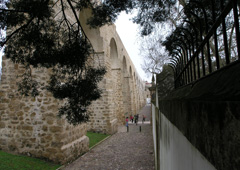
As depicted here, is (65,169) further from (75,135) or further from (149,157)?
(149,157)

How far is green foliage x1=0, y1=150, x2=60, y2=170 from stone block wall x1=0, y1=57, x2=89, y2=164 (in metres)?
0.26

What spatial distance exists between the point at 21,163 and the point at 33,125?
4.58ft

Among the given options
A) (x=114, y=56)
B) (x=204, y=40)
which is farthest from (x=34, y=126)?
(x=114, y=56)

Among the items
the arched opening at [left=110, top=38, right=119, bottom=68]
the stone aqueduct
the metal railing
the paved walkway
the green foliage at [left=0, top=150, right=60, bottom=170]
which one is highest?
the arched opening at [left=110, top=38, right=119, bottom=68]

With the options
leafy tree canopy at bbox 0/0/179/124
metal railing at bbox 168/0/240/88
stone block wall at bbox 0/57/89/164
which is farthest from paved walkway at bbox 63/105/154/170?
metal railing at bbox 168/0/240/88

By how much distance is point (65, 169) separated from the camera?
6.27m

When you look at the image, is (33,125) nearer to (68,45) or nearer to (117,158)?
(117,158)

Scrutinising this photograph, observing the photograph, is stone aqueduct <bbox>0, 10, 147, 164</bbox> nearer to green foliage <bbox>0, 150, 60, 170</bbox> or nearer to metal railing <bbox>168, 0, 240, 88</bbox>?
green foliage <bbox>0, 150, 60, 170</bbox>

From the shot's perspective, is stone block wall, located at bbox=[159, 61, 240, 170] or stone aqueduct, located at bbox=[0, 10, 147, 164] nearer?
stone block wall, located at bbox=[159, 61, 240, 170]

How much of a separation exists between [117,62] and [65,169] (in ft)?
43.4

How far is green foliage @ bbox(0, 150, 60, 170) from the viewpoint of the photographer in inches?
230

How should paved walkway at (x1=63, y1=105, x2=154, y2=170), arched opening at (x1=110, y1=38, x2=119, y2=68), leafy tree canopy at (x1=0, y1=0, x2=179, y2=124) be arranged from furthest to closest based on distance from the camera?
arched opening at (x1=110, y1=38, x2=119, y2=68) → paved walkway at (x1=63, y1=105, x2=154, y2=170) → leafy tree canopy at (x1=0, y1=0, x2=179, y2=124)

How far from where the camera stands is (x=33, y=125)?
277 inches

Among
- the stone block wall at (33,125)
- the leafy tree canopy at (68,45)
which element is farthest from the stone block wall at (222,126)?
the stone block wall at (33,125)
